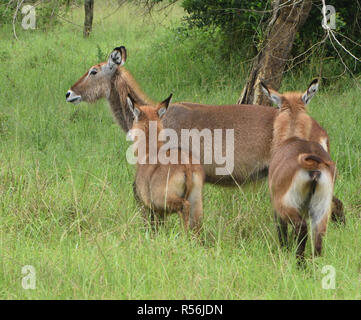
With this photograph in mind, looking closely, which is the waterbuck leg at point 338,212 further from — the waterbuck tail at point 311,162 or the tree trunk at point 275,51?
the tree trunk at point 275,51

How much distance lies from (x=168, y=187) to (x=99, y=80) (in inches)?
94.3

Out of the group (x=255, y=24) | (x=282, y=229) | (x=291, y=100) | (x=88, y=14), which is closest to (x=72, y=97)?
(x=291, y=100)

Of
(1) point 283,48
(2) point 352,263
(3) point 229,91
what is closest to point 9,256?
(2) point 352,263

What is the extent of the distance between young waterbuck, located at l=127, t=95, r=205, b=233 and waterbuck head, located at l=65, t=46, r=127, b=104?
5.98ft

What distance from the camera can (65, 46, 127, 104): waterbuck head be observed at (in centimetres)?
612

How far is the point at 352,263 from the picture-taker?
3822 millimetres

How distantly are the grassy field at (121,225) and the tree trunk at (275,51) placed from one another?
83 cm

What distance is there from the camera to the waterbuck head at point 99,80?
6.12 m

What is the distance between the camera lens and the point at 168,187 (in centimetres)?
412

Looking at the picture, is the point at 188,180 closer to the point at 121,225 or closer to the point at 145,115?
the point at 121,225

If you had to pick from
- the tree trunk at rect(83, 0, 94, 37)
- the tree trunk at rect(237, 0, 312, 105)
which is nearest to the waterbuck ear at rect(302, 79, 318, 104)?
the tree trunk at rect(237, 0, 312, 105)

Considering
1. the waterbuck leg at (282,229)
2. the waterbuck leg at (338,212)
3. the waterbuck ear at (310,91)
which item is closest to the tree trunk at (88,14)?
the waterbuck ear at (310,91)

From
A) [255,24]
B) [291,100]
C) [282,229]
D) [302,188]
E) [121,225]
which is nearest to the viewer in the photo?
[302,188]

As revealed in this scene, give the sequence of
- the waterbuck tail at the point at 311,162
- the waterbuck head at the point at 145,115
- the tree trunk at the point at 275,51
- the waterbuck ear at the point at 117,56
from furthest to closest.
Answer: the tree trunk at the point at 275,51 < the waterbuck ear at the point at 117,56 < the waterbuck head at the point at 145,115 < the waterbuck tail at the point at 311,162
